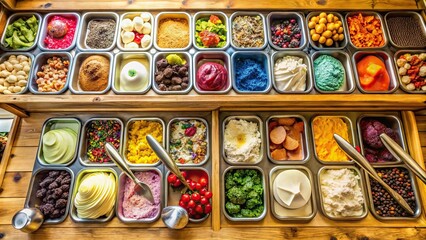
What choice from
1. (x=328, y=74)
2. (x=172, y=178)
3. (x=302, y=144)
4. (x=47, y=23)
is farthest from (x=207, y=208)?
(x=47, y=23)

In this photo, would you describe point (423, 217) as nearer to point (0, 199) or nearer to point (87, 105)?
point (87, 105)

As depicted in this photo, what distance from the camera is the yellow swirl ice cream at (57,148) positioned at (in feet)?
6.10

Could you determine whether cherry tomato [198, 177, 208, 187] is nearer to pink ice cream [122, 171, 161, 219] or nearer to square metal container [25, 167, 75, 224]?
pink ice cream [122, 171, 161, 219]

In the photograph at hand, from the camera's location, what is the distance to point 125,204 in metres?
1.80

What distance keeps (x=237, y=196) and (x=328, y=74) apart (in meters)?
0.95

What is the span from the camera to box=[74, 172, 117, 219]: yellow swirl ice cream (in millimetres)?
1670

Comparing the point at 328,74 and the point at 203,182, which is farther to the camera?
the point at 328,74

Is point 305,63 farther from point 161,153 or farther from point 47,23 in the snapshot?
point 47,23

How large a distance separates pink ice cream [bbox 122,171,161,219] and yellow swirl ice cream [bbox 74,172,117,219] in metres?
0.08

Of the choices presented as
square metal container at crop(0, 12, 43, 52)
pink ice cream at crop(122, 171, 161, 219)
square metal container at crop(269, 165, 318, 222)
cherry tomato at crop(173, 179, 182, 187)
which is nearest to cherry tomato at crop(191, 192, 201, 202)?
cherry tomato at crop(173, 179, 182, 187)

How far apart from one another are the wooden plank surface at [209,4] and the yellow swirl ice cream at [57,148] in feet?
2.93

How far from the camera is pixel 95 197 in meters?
1.69

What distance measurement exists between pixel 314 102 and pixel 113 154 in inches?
46.9

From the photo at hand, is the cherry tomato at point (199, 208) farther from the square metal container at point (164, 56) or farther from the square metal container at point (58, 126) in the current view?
the square metal container at point (58, 126)
